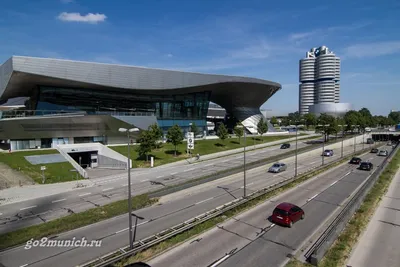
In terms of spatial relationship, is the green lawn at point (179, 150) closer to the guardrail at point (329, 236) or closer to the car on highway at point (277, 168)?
the car on highway at point (277, 168)

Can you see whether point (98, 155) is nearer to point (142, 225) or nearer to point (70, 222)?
point (70, 222)

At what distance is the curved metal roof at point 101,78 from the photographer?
158 ft

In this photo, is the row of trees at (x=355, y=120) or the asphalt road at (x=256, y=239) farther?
the row of trees at (x=355, y=120)

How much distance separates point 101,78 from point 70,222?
43.4 m

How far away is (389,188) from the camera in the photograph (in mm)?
30062

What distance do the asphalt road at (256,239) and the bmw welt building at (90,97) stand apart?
42.9 m

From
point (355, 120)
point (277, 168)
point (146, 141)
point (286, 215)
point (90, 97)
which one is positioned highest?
point (90, 97)

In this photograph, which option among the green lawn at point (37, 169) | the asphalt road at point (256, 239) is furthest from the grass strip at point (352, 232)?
the green lawn at point (37, 169)

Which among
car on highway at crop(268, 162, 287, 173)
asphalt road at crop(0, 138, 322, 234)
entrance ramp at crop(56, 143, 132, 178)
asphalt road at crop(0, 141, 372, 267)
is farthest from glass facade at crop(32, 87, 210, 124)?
asphalt road at crop(0, 141, 372, 267)

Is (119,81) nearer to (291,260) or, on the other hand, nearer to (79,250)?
(79,250)

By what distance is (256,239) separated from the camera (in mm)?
15875

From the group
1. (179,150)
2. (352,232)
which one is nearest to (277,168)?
(352,232)

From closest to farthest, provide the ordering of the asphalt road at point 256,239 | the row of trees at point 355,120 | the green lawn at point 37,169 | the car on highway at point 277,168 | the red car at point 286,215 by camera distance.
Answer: the asphalt road at point 256,239 < the red car at point 286,215 < the green lawn at point 37,169 < the car on highway at point 277,168 < the row of trees at point 355,120

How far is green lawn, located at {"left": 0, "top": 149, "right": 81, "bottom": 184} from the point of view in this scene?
116 feet
